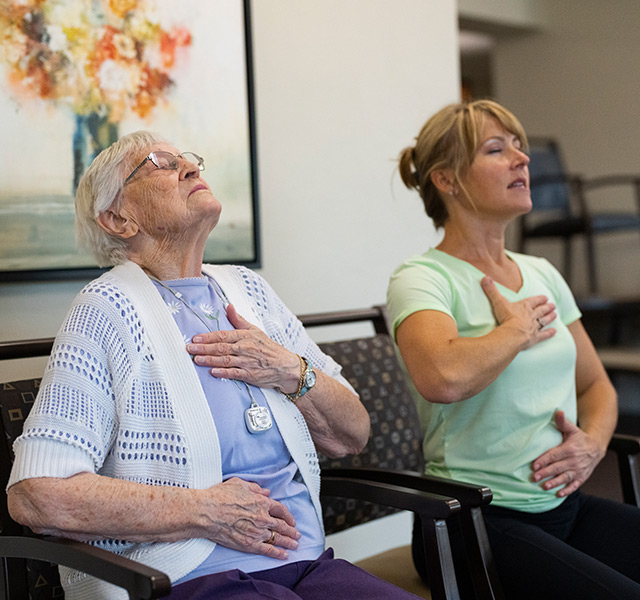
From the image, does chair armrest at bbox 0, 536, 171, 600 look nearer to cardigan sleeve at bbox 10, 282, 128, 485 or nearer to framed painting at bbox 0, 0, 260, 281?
cardigan sleeve at bbox 10, 282, 128, 485

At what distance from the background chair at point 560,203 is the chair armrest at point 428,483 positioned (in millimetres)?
3271

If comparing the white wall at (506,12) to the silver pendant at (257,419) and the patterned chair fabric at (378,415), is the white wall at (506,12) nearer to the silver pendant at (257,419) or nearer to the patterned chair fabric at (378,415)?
the patterned chair fabric at (378,415)

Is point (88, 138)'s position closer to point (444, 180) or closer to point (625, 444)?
point (444, 180)

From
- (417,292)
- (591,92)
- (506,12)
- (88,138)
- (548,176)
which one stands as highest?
(506,12)

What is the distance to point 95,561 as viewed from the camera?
1.11 meters

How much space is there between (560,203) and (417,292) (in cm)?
347

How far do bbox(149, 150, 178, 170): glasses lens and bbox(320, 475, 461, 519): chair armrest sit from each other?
70cm

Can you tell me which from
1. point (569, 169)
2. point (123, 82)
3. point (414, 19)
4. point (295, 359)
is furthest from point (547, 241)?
point (295, 359)

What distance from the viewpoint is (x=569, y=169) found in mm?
5621

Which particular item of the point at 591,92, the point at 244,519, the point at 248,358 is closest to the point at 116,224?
the point at 248,358

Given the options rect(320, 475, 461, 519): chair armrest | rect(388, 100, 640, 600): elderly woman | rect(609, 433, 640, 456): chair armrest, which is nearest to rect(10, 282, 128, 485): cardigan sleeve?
rect(320, 475, 461, 519): chair armrest

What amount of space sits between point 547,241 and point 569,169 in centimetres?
52

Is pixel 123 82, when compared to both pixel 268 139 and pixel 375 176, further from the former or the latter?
pixel 375 176

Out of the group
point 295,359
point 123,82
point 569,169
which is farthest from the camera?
point 569,169
